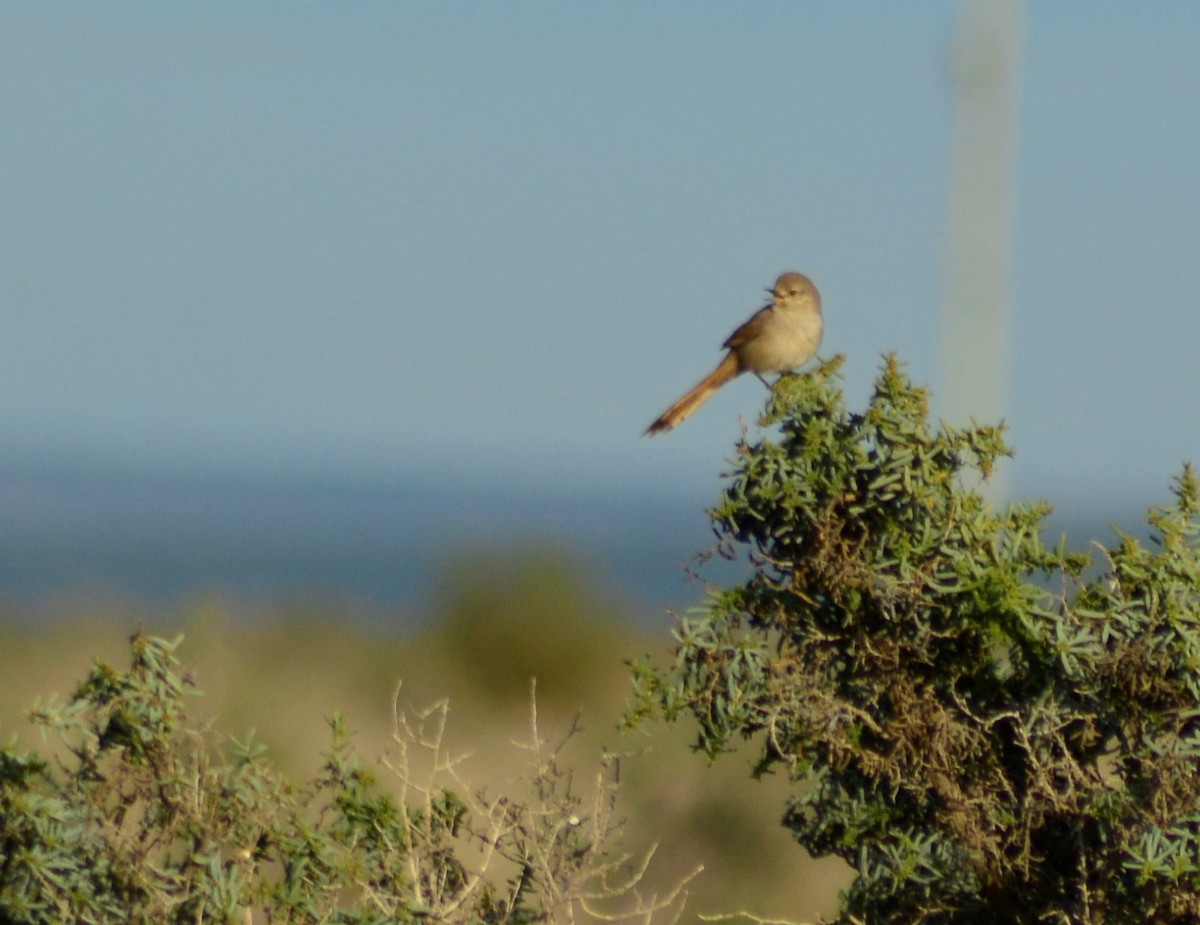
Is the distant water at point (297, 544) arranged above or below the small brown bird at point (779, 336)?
above

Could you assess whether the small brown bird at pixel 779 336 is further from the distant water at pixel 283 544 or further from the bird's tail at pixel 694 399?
the distant water at pixel 283 544

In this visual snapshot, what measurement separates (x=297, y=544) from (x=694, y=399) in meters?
72.4

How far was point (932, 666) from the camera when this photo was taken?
3586 mm

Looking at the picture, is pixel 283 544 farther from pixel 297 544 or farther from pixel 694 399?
pixel 694 399

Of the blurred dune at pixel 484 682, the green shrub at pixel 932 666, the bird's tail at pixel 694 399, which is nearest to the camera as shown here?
the green shrub at pixel 932 666

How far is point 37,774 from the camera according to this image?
11.8ft

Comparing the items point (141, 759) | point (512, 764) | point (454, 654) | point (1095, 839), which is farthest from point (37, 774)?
point (454, 654)

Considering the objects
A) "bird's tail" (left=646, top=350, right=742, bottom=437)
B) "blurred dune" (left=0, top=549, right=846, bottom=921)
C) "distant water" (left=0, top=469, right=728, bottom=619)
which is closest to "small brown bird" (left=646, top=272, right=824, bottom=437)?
"bird's tail" (left=646, top=350, right=742, bottom=437)

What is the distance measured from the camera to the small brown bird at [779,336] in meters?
7.98

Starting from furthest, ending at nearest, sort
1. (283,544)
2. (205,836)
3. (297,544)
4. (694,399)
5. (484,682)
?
1. (297,544)
2. (283,544)
3. (484,682)
4. (694,399)
5. (205,836)

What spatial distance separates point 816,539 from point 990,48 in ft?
16.0

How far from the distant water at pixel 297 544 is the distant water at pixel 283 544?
0.21 ft

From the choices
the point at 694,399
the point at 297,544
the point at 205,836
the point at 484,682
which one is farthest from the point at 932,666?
the point at 297,544

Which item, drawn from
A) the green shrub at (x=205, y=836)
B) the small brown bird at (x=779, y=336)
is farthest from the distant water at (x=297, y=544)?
the small brown bird at (x=779, y=336)
